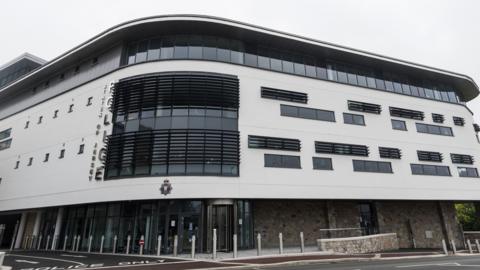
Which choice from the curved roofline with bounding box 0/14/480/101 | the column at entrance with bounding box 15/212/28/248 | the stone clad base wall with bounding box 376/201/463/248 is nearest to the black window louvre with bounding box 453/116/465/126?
the curved roofline with bounding box 0/14/480/101

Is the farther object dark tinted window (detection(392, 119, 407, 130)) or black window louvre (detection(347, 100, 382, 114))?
dark tinted window (detection(392, 119, 407, 130))

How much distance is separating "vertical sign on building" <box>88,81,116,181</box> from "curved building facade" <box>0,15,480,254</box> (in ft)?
0.33

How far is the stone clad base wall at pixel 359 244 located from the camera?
16.7 meters

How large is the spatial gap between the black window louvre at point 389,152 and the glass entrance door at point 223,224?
1295 centimetres

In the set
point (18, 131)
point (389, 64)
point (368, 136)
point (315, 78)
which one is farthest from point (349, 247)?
point (18, 131)

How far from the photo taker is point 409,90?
88.6 feet

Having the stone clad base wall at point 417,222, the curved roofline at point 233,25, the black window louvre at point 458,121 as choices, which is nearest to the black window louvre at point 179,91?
the curved roofline at point 233,25

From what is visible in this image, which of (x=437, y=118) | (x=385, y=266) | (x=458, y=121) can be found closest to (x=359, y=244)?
(x=385, y=266)

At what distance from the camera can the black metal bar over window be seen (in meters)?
17.2

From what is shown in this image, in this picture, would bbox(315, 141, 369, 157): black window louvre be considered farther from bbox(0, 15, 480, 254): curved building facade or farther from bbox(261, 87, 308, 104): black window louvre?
bbox(261, 87, 308, 104): black window louvre

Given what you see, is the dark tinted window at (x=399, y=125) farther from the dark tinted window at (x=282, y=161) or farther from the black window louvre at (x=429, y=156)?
the dark tinted window at (x=282, y=161)

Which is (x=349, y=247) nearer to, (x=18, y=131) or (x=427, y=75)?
(x=427, y=75)

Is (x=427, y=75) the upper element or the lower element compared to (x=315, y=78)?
upper

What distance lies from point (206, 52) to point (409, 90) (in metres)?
19.2
